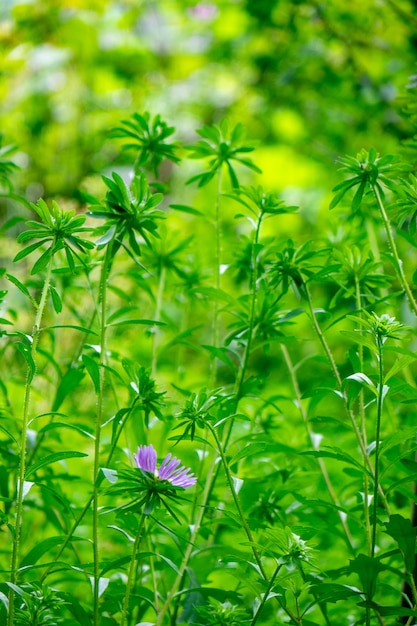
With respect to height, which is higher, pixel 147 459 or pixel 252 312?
pixel 252 312

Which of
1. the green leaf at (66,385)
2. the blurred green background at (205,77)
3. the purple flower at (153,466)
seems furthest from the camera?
the blurred green background at (205,77)

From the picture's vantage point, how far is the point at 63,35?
208 cm

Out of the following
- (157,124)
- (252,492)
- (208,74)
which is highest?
(208,74)

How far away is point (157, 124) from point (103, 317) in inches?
9.2

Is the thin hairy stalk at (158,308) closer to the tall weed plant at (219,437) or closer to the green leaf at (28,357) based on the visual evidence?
the tall weed plant at (219,437)

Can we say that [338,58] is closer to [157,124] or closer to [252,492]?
[157,124]

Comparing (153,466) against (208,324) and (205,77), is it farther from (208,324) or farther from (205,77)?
(205,77)

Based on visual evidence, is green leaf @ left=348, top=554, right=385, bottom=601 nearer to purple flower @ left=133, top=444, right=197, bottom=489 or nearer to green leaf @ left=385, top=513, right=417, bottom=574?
green leaf @ left=385, top=513, right=417, bottom=574

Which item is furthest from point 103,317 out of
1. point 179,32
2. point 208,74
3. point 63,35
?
point 179,32

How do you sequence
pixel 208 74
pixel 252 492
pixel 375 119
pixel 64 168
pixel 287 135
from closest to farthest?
1. pixel 252 492
2. pixel 375 119
3. pixel 64 168
4. pixel 287 135
5. pixel 208 74

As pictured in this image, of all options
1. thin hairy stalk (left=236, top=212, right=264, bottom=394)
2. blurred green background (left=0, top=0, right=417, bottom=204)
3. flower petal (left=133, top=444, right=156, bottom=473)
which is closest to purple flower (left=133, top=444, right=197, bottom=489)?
flower petal (left=133, top=444, right=156, bottom=473)

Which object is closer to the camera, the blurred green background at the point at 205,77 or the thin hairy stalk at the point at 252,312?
the thin hairy stalk at the point at 252,312

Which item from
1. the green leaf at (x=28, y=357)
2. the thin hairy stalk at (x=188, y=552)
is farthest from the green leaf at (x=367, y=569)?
the green leaf at (x=28, y=357)

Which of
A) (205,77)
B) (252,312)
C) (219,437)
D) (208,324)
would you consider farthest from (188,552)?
(205,77)
